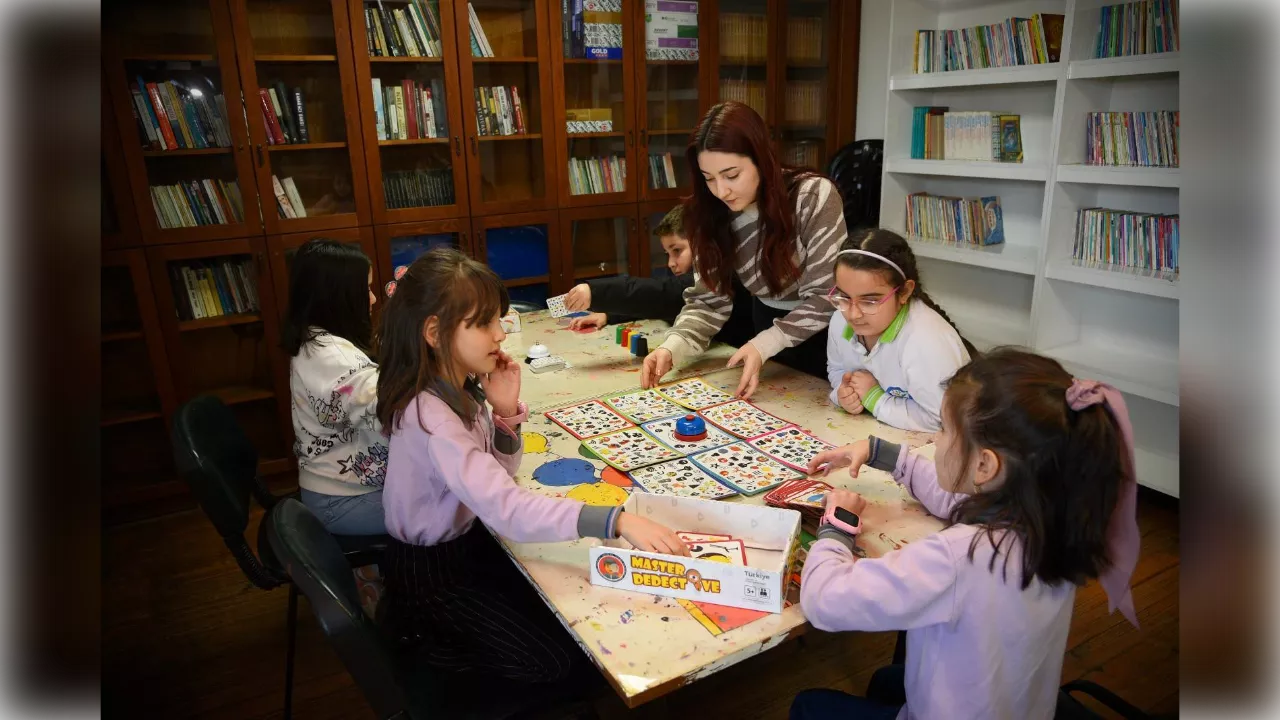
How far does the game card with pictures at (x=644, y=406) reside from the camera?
73.8 inches

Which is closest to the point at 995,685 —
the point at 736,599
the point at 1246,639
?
the point at 736,599

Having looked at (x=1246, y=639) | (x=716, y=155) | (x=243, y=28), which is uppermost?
(x=243, y=28)

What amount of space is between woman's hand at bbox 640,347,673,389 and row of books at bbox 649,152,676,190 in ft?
6.64

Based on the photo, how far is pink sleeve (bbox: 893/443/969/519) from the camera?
1358 mm

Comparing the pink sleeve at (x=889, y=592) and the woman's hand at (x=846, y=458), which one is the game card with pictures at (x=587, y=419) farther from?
the pink sleeve at (x=889, y=592)

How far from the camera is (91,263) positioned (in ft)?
0.56

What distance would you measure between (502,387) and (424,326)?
262mm

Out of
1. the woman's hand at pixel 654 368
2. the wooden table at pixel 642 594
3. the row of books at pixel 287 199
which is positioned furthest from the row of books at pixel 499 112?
the woman's hand at pixel 654 368

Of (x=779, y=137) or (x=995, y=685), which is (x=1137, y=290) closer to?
(x=779, y=137)

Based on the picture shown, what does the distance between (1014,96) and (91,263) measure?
3916 millimetres

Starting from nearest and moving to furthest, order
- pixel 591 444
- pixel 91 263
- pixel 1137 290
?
pixel 91 263, pixel 591 444, pixel 1137 290

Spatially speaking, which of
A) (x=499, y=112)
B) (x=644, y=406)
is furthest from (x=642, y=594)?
(x=499, y=112)

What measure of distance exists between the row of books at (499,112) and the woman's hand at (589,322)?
1.26m

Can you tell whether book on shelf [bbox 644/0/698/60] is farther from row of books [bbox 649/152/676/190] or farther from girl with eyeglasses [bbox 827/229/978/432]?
A: girl with eyeglasses [bbox 827/229/978/432]
